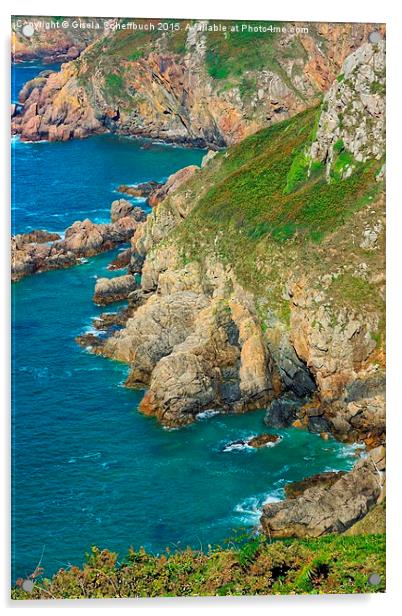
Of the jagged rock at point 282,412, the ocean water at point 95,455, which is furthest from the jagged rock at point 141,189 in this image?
the jagged rock at point 282,412

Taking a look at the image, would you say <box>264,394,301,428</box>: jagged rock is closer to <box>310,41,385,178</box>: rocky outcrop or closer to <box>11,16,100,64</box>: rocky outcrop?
<box>310,41,385,178</box>: rocky outcrop

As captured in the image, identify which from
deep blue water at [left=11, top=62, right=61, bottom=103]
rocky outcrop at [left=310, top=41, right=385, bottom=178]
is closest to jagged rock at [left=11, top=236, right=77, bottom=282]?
deep blue water at [left=11, top=62, right=61, bottom=103]

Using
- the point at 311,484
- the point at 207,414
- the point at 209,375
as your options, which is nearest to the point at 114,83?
the point at 209,375

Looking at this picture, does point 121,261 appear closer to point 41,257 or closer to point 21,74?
point 41,257

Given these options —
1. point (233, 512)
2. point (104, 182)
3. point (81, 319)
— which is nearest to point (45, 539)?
point (233, 512)

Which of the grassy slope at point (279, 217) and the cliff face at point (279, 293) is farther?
the grassy slope at point (279, 217)

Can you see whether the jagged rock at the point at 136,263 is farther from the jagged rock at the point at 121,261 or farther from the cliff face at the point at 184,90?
the cliff face at the point at 184,90
